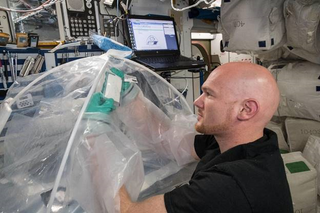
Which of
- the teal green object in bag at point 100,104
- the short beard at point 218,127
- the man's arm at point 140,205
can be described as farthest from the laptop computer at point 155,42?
the man's arm at point 140,205

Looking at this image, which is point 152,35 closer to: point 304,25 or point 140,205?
point 304,25

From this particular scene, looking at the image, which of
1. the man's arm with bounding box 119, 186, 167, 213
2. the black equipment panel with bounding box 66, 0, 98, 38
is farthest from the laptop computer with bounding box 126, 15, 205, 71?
the man's arm with bounding box 119, 186, 167, 213

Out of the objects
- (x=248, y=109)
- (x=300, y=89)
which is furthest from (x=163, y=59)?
(x=300, y=89)

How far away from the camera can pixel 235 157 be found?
0.70 metres

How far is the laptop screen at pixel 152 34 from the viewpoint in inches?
57.6

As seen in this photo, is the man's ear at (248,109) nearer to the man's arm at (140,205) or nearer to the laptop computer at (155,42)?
the man's arm at (140,205)

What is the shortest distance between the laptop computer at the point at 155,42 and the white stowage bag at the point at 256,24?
1.56 ft

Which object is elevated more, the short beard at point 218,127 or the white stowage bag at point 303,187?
the short beard at point 218,127

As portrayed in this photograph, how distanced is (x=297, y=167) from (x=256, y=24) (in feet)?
3.34

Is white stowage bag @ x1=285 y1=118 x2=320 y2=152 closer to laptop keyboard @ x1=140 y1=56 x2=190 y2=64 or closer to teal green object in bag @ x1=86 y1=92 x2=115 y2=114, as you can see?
laptop keyboard @ x1=140 y1=56 x2=190 y2=64

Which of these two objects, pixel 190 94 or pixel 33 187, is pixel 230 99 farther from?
pixel 190 94

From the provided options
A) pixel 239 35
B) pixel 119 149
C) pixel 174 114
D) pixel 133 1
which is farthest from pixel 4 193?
pixel 239 35

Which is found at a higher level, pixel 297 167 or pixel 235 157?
pixel 235 157

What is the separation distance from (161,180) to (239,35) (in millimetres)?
1345
